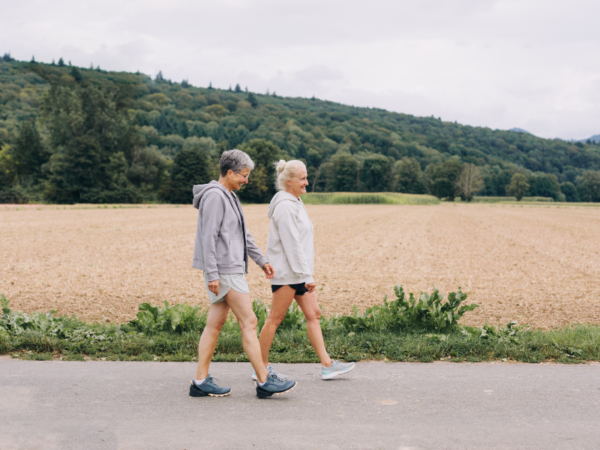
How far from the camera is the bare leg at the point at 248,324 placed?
171 inches

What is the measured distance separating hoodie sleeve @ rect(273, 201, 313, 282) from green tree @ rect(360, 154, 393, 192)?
395 ft

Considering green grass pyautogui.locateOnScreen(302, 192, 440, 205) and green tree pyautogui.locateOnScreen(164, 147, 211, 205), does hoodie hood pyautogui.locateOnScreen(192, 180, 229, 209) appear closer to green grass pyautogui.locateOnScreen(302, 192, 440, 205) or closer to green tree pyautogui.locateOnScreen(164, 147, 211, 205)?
green tree pyautogui.locateOnScreen(164, 147, 211, 205)

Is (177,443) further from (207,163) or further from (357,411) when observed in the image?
(207,163)

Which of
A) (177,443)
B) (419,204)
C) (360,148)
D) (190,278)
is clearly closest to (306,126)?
(360,148)

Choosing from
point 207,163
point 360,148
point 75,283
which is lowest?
point 75,283

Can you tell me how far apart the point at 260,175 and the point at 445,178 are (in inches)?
2231

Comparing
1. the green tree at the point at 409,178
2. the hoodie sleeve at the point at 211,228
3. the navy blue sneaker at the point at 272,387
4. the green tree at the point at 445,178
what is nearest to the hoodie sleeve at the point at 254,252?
the hoodie sleeve at the point at 211,228

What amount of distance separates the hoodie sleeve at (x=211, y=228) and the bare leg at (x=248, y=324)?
0.28 meters

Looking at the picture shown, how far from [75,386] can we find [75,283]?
772 centimetres

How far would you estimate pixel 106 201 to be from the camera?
6706 centimetres

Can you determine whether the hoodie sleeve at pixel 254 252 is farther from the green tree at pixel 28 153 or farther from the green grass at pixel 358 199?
the green grass at pixel 358 199

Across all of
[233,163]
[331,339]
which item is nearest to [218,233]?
[233,163]

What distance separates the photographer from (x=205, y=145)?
9881 centimetres

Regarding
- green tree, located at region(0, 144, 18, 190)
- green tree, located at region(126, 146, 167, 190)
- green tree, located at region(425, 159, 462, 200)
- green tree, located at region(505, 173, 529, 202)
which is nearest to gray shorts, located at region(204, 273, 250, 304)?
green tree, located at region(126, 146, 167, 190)
